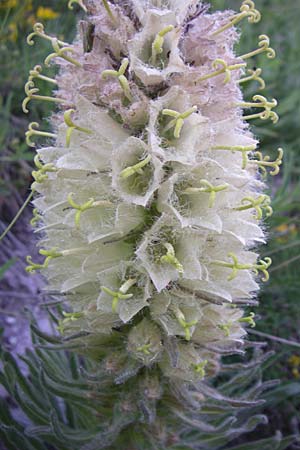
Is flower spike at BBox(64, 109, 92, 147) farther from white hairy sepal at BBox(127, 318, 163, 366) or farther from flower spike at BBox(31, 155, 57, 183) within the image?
white hairy sepal at BBox(127, 318, 163, 366)

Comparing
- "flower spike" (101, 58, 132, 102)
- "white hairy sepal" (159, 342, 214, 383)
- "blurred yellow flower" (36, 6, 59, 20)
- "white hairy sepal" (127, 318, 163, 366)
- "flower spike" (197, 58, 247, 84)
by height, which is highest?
"flower spike" (101, 58, 132, 102)

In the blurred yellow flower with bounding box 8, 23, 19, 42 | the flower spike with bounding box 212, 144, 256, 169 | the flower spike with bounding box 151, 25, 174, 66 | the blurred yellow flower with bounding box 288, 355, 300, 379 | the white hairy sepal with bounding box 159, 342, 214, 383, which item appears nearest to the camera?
the flower spike with bounding box 151, 25, 174, 66

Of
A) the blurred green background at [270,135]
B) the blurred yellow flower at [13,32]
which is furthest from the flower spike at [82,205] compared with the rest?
the blurred yellow flower at [13,32]

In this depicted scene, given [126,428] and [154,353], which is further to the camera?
[126,428]

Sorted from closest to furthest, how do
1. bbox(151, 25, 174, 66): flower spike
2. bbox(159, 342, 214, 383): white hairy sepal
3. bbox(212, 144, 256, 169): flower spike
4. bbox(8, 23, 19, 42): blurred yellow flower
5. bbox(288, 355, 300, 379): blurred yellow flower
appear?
bbox(151, 25, 174, 66): flower spike
bbox(212, 144, 256, 169): flower spike
bbox(159, 342, 214, 383): white hairy sepal
bbox(288, 355, 300, 379): blurred yellow flower
bbox(8, 23, 19, 42): blurred yellow flower

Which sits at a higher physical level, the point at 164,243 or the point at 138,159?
the point at 138,159

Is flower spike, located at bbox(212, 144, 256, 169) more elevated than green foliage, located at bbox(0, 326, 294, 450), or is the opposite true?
flower spike, located at bbox(212, 144, 256, 169)

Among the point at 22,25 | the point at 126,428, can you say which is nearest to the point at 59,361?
the point at 126,428

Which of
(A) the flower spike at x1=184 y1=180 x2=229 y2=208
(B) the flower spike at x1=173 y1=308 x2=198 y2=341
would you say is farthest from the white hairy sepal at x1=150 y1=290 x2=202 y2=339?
(A) the flower spike at x1=184 y1=180 x2=229 y2=208

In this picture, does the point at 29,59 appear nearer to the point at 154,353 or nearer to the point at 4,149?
the point at 4,149
